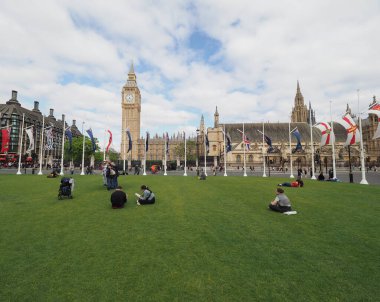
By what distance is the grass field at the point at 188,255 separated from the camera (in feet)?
14.1

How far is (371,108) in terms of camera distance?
839 inches

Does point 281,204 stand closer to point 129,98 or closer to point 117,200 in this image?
point 117,200

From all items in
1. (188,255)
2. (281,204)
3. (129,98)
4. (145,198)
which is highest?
(129,98)

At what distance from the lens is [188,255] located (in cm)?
581

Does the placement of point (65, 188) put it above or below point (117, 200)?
above

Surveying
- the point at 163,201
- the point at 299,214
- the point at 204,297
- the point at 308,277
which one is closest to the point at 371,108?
the point at 299,214

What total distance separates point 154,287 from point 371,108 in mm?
25177

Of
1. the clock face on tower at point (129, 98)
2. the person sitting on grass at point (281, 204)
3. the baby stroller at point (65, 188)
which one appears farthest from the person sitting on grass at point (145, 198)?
the clock face on tower at point (129, 98)

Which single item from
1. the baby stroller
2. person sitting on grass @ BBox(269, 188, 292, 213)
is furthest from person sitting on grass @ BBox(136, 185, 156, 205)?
person sitting on grass @ BBox(269, 188, 292, 213)

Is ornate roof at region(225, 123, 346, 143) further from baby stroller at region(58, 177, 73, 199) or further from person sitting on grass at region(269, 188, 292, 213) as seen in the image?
person sitting on grass at region(269, 188, 292, 213)

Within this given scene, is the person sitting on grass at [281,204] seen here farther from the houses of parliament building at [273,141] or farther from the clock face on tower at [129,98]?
the clock face on tower at [129,98]

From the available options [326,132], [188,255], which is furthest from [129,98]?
[188,255]

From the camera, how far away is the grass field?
429 centimetres

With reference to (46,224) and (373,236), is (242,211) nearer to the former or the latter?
(373,236)
